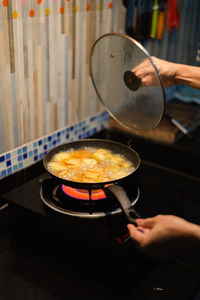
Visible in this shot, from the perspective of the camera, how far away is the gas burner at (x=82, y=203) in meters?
1.35

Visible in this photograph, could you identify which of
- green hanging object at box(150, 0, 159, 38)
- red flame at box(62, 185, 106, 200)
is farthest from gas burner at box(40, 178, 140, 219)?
green hanging object at box(150, 0, 159, 38)

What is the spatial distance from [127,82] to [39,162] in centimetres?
62

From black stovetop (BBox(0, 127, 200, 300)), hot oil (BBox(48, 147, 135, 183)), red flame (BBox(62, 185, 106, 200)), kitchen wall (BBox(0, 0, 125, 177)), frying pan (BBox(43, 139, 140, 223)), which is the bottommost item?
black stovetop (BBox(0, 127, 200, 300))

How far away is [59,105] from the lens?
70.1 inches

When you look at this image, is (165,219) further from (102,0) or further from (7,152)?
(102,0)

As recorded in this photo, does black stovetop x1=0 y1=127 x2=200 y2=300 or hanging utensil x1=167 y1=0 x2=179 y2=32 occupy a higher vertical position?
hanging utensil x1=167 y1=0 x2=179 y2=32

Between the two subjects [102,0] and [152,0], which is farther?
[152,0]

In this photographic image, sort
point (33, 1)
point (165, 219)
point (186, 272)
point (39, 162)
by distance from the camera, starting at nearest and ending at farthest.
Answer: point (165, 219) < point (186, 272) < point (33, 1) < point (39, 162)

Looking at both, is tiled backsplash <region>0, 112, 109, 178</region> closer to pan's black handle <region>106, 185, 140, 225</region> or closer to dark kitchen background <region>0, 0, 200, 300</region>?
dark kitchen background <region>0, 0, 200, 300</region>

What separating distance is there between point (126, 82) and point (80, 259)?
2.15ft

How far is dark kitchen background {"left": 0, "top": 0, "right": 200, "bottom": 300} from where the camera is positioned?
4.23 ft

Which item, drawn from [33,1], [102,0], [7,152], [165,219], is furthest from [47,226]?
[102,0]

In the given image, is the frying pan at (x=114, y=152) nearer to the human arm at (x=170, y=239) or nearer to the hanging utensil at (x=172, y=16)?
the human arm at (x=170, y=239)

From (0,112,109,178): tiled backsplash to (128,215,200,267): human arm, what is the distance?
0.71 meters
